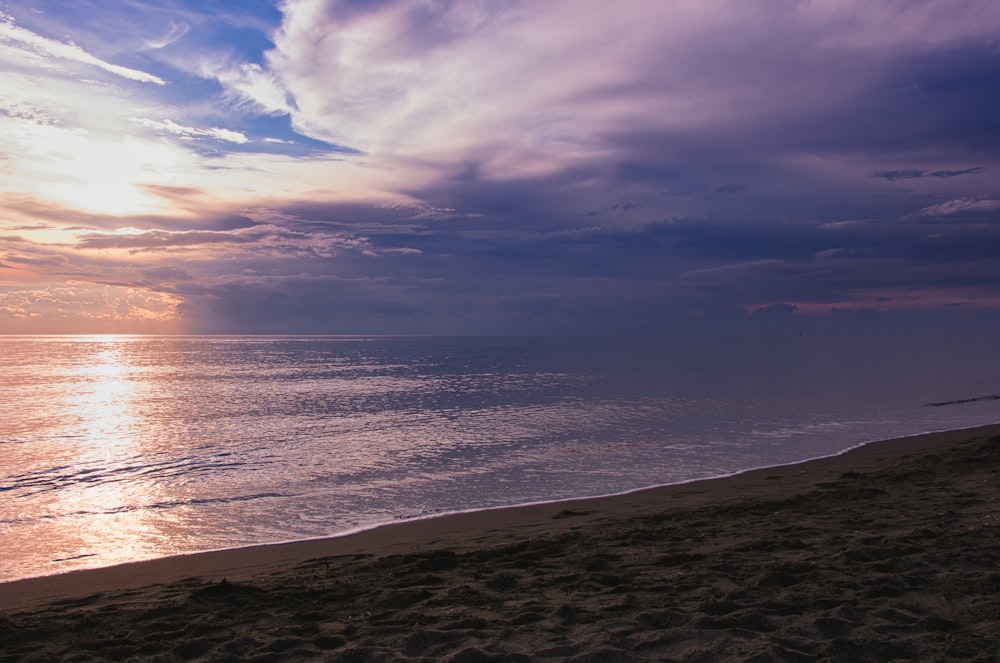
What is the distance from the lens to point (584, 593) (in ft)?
23.3

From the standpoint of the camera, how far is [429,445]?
73.4ft

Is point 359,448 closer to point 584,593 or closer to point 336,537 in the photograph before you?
point 336,537

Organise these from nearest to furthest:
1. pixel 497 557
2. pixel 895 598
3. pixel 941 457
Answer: pixel 895 598 → pixel 497 557 → pixel 941 457

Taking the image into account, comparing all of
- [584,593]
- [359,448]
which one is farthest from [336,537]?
[359,448]

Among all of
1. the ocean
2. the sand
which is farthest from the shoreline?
the ocean

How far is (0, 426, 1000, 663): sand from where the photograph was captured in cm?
560

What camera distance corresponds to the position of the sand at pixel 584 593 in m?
5.60

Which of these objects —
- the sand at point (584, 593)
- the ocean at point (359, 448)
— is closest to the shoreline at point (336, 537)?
the sand at point (584, 593)

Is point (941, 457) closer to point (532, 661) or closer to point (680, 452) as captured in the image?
point (680, 452)

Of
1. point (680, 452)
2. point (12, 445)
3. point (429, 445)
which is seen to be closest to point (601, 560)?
point (680, 452)

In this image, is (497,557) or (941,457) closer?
(497,557)

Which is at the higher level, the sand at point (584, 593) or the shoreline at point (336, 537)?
the sand at point (584, 593)

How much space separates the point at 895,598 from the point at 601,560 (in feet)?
10.8

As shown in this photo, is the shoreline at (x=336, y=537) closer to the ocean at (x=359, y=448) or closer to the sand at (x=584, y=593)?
the sand at (x=584, y=593)
